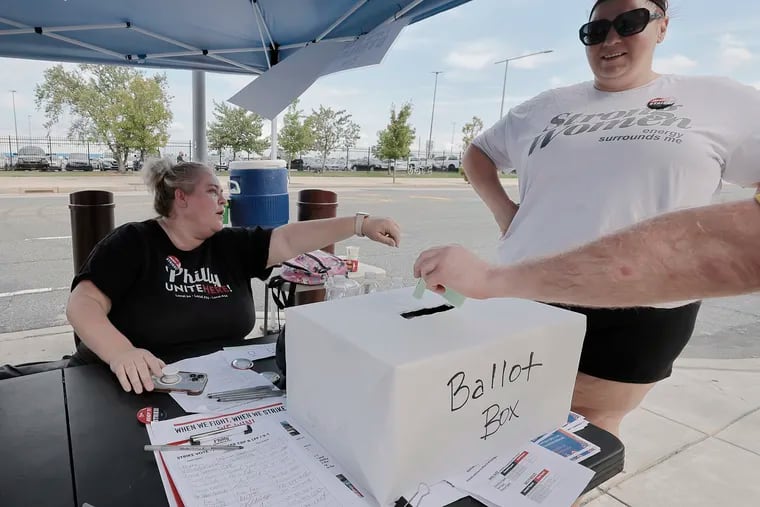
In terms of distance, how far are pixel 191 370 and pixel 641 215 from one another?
121cm

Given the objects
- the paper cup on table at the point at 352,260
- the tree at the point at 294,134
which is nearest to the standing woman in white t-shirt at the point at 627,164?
the paper cup on table at the point at 352,260

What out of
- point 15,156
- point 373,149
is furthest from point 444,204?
point 15,156

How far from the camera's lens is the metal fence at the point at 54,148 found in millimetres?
20172

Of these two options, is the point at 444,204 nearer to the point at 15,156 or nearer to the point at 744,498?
the point at 744,498

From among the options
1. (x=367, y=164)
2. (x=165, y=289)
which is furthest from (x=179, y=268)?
(x=367, y=164)

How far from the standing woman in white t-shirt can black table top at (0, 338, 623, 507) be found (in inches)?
14.4

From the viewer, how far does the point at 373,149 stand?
95.6ft

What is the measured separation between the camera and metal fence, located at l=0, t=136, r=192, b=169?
66.2 feet

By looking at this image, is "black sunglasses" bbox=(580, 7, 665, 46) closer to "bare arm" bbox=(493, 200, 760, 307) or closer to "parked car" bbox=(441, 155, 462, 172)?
"bare arm" bbox=(493, 200, 760, 307)

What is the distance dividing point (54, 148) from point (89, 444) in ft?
84.5

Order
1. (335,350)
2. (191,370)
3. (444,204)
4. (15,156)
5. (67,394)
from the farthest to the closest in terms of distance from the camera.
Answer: (15,156)
(444,204)
(191,370)
(67,394)
(335,350)

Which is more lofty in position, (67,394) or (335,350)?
(335,350)

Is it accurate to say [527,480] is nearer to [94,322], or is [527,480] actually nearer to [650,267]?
[650,267]

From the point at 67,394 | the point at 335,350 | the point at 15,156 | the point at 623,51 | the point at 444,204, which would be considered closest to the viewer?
the point at 335,350
